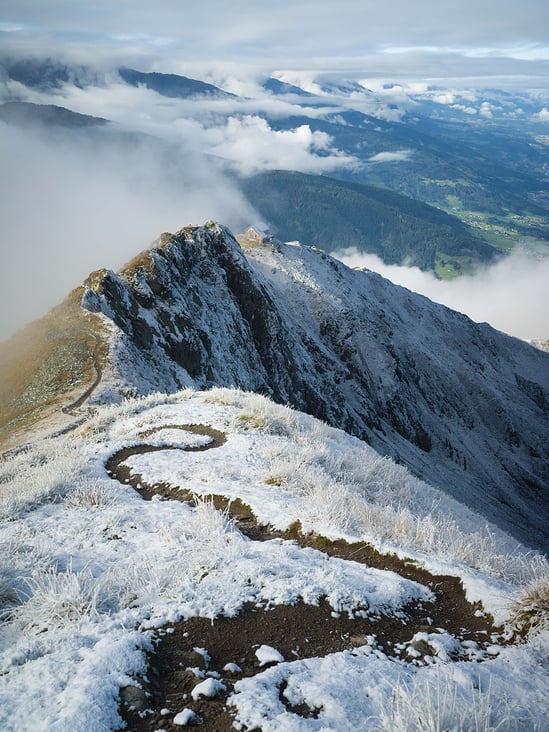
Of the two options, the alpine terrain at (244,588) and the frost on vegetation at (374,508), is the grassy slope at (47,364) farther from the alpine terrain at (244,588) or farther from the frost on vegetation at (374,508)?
the frost on vegetation at (374,508)

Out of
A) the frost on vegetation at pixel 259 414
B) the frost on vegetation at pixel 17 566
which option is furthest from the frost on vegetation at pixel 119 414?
the frost on vegetation at pixel 17 566

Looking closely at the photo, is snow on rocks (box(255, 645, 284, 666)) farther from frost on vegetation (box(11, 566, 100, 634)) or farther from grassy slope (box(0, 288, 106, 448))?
grassy slope (box(0, 288, 106, 448))

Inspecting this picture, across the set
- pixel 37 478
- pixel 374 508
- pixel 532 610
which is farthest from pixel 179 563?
pixel 37 478

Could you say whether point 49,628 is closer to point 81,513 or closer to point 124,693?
point 124,693

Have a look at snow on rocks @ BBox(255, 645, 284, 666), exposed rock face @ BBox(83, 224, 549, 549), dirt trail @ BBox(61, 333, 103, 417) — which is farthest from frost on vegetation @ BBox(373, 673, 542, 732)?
exposed rock face @ BBox(83, 224, 549, 549)

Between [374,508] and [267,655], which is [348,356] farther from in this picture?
[267,655]

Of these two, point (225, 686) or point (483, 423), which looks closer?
point (225, 686)

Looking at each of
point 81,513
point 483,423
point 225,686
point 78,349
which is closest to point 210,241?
point 78,349
